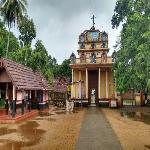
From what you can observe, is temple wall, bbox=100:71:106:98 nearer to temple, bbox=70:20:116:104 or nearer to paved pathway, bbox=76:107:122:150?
temple, bbox=70:20:116:104

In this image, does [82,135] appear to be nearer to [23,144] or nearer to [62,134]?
[62,134]

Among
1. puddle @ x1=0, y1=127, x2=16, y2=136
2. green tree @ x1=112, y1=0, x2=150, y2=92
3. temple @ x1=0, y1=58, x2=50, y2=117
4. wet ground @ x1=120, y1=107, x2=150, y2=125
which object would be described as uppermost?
green tree @ x1=112, y1=0, x2=150, y2=92

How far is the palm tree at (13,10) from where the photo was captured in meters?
33.7

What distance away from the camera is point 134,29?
28078 mm

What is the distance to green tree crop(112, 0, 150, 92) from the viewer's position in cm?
2605

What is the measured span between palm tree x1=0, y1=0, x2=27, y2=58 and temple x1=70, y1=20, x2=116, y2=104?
8016 mm

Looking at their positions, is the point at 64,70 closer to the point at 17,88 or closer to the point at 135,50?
the point at 135,50

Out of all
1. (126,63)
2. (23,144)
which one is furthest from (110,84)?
(23,144)

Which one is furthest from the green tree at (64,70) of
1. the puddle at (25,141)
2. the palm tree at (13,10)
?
the puddle at (25,141)

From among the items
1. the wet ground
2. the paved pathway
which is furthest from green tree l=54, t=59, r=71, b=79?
the paved pathway

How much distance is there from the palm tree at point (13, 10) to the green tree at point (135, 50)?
11411 millimetres

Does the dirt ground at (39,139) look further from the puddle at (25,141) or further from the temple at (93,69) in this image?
the temple at (93,69)

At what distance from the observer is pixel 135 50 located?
2889 centimetres

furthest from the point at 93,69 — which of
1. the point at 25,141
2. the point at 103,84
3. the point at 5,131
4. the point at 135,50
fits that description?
the point at 25,141
